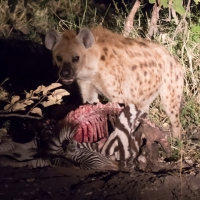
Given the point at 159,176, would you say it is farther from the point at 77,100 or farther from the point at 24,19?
the point at 24,19

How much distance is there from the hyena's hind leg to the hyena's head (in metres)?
0.81

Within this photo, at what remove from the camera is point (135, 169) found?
3.43 m

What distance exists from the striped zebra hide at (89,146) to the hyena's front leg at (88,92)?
0.65m

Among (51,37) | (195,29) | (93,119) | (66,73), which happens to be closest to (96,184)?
(93,119)

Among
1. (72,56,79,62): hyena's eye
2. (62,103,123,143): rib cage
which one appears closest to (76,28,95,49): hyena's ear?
(72,56,79,62): hyena's eye

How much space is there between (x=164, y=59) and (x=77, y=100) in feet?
3.51

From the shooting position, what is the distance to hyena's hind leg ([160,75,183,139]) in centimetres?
441

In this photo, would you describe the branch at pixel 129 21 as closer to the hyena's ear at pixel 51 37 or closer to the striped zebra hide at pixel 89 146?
the hyena's ear at pixel 51 37

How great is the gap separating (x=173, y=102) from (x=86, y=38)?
39.3 inches

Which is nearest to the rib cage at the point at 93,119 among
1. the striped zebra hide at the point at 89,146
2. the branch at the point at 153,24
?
the striped zebra hide at the point at 89,146

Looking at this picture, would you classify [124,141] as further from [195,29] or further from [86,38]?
[195,29]

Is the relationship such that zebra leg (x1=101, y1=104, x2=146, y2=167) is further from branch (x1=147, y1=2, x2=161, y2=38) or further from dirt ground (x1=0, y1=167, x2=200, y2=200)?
branch (x1=147, y1=2, x2=161, y2=38)

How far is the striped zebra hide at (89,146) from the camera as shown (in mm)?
3385

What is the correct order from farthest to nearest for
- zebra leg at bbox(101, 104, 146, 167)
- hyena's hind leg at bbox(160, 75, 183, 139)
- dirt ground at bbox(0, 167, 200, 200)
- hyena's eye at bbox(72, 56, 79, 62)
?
hyena's hind leg at bbox(160, 75, 183, 139) < hyena's eye at bbox(72, 56, 79, 62) < zebra leg at bbox(101, 104, 146, 167) < dirt ground at bbox(0, 167, 200, 200)
